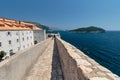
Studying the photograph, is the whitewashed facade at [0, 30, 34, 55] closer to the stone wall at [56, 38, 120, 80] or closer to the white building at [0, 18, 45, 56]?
the white building at [0, 18, 45, 56]

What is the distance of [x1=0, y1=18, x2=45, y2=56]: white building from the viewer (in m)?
37.0

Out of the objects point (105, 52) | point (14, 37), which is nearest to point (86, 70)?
point (14, 37)

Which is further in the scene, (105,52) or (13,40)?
(105,52)

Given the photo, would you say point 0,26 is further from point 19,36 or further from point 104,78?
point 104,78

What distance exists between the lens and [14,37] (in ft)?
137

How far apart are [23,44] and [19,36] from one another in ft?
10.3

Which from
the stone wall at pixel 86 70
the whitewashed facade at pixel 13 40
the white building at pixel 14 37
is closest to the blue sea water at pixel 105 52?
the white building at pixel 14 37

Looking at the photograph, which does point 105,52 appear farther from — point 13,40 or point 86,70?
point 86,70

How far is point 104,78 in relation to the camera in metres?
3.43

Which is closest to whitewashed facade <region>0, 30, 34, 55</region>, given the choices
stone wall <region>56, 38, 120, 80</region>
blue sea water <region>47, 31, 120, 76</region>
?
blue sea water <region>47, 31, 120, 76</region>

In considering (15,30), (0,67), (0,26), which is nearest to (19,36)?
(15,30)

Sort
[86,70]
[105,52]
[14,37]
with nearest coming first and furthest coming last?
[86,70] → [14,37] → [105,52]

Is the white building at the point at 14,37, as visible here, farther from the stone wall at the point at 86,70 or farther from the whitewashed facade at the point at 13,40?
the stone wall at the point at 86,70

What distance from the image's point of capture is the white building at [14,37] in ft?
121
